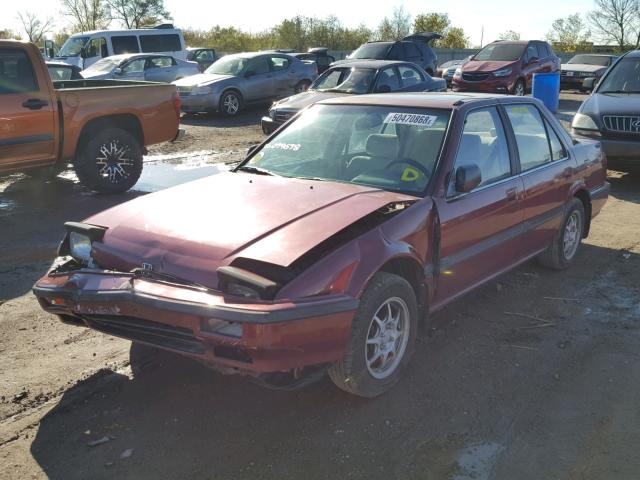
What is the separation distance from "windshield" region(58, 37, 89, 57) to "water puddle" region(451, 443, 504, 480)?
20.4 metres

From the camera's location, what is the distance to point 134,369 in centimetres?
383

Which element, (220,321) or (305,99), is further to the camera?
(305,99)

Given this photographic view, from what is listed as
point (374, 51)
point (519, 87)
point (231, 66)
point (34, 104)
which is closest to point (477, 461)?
point (34, 104)

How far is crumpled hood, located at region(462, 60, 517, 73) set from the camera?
1888 centimetres

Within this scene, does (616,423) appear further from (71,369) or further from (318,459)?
(71,369)

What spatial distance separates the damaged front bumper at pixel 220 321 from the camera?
2.88 meters

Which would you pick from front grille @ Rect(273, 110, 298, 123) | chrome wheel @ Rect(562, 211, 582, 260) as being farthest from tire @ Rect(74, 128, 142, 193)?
chrome wheel @ Rect(562, 211, 582, 260)

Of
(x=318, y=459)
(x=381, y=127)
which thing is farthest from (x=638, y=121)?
(x=318, y=459)

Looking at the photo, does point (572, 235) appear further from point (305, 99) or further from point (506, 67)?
point (506, 67)

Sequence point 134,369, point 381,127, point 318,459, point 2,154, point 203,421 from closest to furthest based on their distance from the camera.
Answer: point 318,459 → point 203,421 → point 134,369 → point 381,127 → point 2,154

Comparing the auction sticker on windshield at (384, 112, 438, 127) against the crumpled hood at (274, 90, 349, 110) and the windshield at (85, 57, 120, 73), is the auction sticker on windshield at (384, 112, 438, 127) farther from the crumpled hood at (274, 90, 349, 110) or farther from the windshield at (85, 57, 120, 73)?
the windshield at (85, 57, 120, 73)

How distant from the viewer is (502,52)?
1969 cm

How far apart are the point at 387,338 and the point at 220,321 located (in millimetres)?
1012

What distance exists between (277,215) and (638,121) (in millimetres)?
7161
